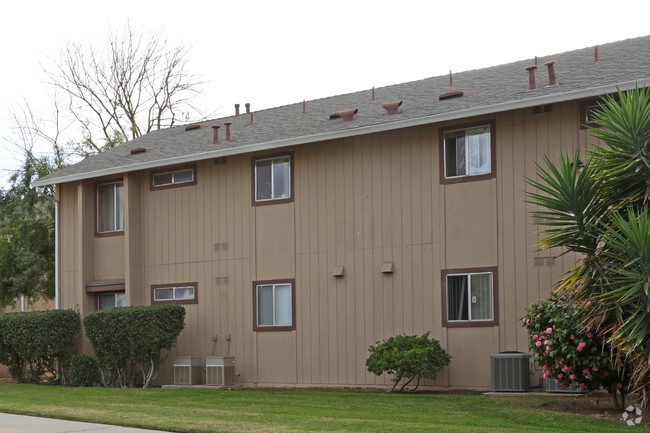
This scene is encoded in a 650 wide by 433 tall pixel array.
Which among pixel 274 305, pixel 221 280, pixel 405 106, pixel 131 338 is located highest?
pixel 405 106

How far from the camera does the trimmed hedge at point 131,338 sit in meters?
18.6

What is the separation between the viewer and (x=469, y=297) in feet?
52.7

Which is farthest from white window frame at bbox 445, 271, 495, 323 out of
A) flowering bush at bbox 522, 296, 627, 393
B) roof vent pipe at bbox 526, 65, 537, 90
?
roof vent pipe at bbox 526, 65, 537, 90

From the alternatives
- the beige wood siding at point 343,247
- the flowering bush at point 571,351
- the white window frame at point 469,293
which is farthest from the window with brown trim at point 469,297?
the flowering bush at point 571,351

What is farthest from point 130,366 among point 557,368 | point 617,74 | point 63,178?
point 617,74

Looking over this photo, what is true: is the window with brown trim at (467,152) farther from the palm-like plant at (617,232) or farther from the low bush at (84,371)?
the low bush at (84,371)

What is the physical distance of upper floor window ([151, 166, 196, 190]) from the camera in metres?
20.2

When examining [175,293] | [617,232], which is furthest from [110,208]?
[617,232]

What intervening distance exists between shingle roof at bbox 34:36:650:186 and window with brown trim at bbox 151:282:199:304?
2.83 m

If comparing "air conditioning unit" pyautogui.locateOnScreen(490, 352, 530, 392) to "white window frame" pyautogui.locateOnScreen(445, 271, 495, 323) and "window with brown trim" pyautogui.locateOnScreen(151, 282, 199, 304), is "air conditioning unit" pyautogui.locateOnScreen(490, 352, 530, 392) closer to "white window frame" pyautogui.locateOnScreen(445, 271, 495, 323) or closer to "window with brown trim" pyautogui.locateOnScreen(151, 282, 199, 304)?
"white window frame" pyautogui.locateOnScreen(445, 271, 495, 323)

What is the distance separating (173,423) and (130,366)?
884 cm

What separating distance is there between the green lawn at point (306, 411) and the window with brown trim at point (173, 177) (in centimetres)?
539

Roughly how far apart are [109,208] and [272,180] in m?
5.07

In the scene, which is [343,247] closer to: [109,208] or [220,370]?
[220,370]
